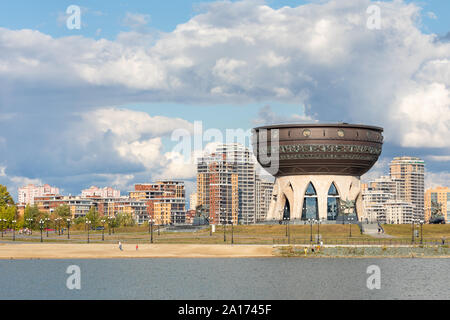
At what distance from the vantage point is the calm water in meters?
61.8

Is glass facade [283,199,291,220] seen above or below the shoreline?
above

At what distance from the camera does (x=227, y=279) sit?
71562 mm

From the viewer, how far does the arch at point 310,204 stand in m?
158

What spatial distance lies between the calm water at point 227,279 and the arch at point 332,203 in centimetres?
6322

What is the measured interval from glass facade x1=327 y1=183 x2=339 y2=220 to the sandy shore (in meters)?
57.4

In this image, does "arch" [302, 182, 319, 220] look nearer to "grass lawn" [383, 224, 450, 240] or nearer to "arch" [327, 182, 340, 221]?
"arch" [327, 182, 340, 221]

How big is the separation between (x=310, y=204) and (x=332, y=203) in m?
4.89

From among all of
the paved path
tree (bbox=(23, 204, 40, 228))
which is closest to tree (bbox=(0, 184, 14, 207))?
tree (bbox=(23, 204, 40, 228))

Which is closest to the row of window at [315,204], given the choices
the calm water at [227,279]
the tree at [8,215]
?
the tree at [8,215]
